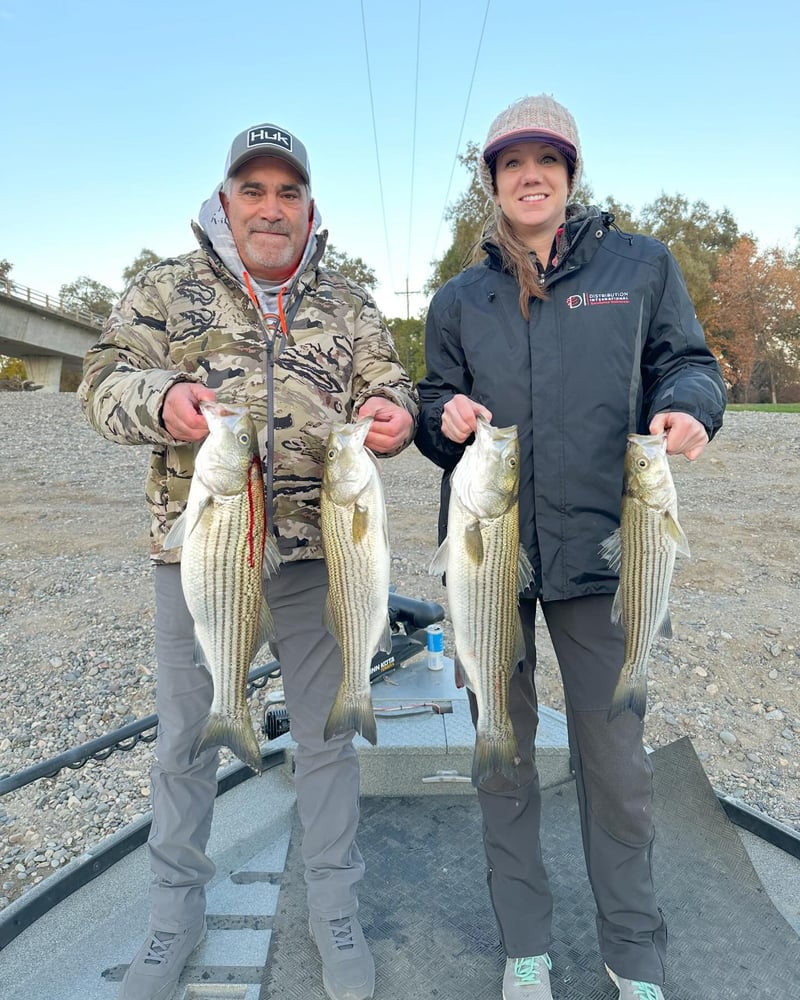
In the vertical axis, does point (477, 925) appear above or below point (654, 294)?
below

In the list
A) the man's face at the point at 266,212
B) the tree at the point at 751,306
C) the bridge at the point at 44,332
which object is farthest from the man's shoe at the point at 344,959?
the tree at the point at 751,306

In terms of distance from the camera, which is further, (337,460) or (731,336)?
(731,336)

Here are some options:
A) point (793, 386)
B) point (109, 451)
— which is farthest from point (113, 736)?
point (793, 386)

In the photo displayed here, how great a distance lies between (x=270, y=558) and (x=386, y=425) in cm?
67

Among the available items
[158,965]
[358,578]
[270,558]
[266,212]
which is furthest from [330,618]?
[266,212]

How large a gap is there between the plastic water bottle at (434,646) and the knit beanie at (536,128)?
3.14m

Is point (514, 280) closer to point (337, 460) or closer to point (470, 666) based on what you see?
point (337, 460)

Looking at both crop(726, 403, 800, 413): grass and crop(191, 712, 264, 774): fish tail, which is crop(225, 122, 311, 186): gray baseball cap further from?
crop(726, 403, 800, 413): grass

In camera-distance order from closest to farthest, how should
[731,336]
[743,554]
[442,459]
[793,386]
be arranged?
[442,459], [743,554], [731,336], [793,386]

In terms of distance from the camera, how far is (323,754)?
3.00m

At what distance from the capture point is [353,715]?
2672 millimetres

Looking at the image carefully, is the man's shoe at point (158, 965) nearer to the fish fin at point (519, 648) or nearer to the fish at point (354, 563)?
the fish at point (354, 563)

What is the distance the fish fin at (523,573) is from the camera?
2650 millimetres

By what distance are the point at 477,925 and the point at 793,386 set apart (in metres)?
55.5
